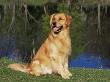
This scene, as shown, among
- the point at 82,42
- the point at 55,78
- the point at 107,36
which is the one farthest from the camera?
the point at 107,36

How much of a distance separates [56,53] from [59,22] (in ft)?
3.95

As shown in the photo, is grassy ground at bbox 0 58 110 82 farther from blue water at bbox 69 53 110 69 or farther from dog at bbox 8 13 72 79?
blue water at bbox 69 53 110 69

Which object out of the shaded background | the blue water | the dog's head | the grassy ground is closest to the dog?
the dog's head

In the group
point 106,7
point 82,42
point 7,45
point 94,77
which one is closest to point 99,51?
point 82,42

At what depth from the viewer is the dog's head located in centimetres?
1653

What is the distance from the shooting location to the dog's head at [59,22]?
54.2 ft

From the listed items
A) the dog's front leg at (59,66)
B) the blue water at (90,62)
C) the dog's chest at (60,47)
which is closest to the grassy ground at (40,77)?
the dog's front leg at (59,66)

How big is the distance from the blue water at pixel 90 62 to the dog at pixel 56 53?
13.4 m

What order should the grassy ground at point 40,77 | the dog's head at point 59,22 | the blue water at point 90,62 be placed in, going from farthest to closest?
the blue water at point 90,62, the dog's head at point 59,22, the grassy ground at point 40,77

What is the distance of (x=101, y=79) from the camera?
1717 cm

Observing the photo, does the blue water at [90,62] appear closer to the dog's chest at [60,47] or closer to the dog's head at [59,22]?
the dog's chest at [60,47]

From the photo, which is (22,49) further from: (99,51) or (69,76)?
(69,76)

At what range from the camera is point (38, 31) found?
51.8m

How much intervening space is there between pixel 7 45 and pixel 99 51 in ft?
28.0
